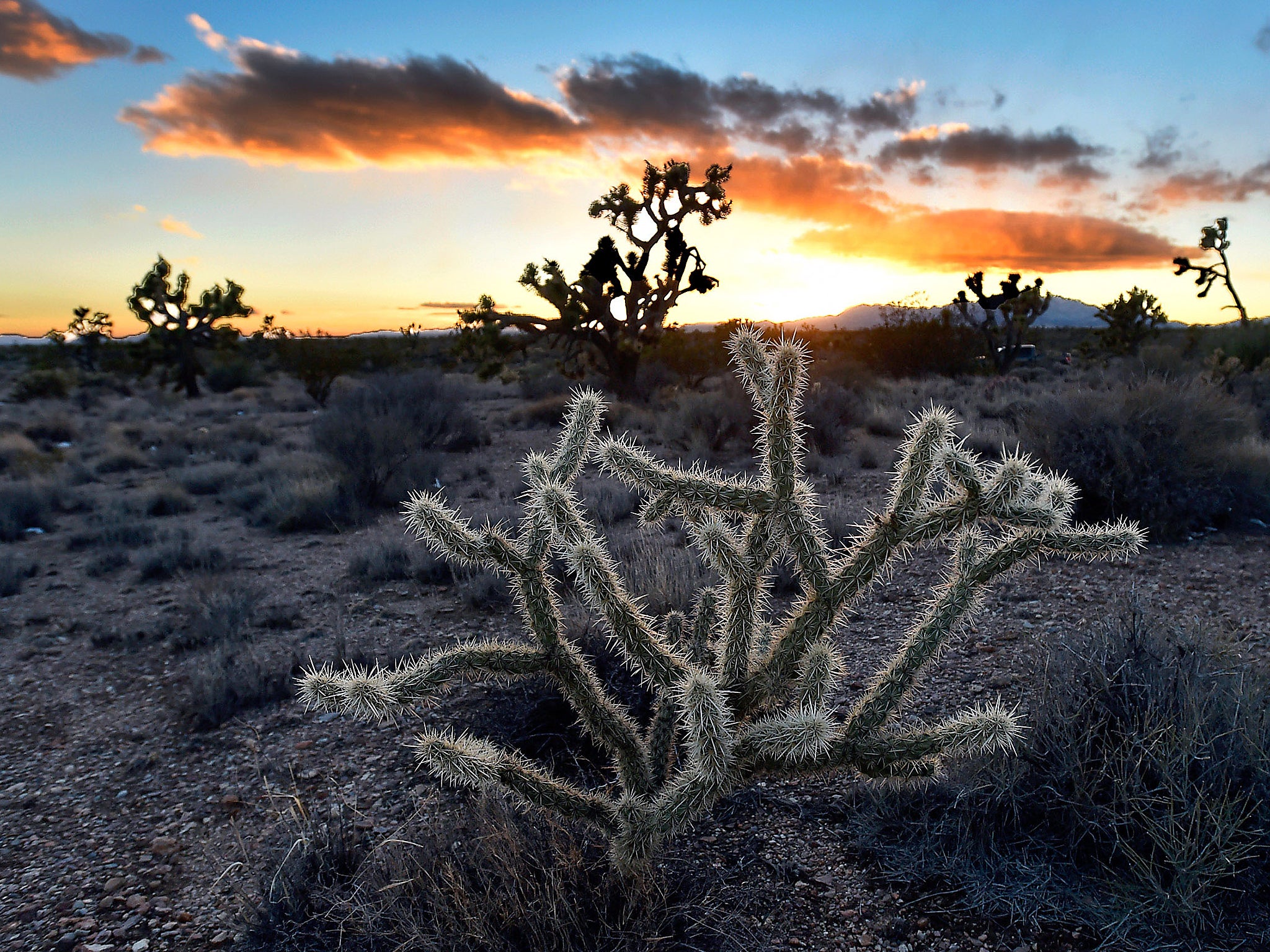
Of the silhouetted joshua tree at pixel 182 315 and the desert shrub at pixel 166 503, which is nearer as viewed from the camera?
the desert shrub at pixel 166 503

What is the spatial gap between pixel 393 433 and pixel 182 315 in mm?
28908

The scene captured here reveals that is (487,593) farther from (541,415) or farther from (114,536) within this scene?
(541,415)

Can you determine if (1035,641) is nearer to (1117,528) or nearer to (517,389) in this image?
(1117,528)

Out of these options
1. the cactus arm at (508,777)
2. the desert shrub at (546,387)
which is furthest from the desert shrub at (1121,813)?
Answer: the desert shrub at (546,387)

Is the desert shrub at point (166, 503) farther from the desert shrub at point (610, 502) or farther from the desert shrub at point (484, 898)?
the desert shrub at point (484, 898)

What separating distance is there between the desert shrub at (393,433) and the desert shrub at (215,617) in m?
4.40

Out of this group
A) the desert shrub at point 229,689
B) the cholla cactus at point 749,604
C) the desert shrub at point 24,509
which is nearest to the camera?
the cholla cactus at point 749,604

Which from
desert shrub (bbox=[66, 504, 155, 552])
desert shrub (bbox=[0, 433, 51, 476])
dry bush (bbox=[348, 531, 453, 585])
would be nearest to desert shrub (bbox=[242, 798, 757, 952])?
dry bush (bbox=[348, 531, 453, 585])

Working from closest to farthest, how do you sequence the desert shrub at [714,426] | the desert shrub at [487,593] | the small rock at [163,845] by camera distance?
the small rock at [163,845] < the desert shrub at [487,593] < the desert shrub at [714,426]

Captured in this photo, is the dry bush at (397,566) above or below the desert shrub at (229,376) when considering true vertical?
below

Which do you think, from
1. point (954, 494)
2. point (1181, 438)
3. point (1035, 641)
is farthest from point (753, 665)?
point (1181, 438)

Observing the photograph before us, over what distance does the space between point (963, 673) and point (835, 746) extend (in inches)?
101

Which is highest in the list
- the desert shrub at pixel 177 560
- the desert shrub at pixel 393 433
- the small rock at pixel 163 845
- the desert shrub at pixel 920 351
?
the desert shrub at pixel 920 351

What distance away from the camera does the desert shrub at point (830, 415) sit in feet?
45.3
